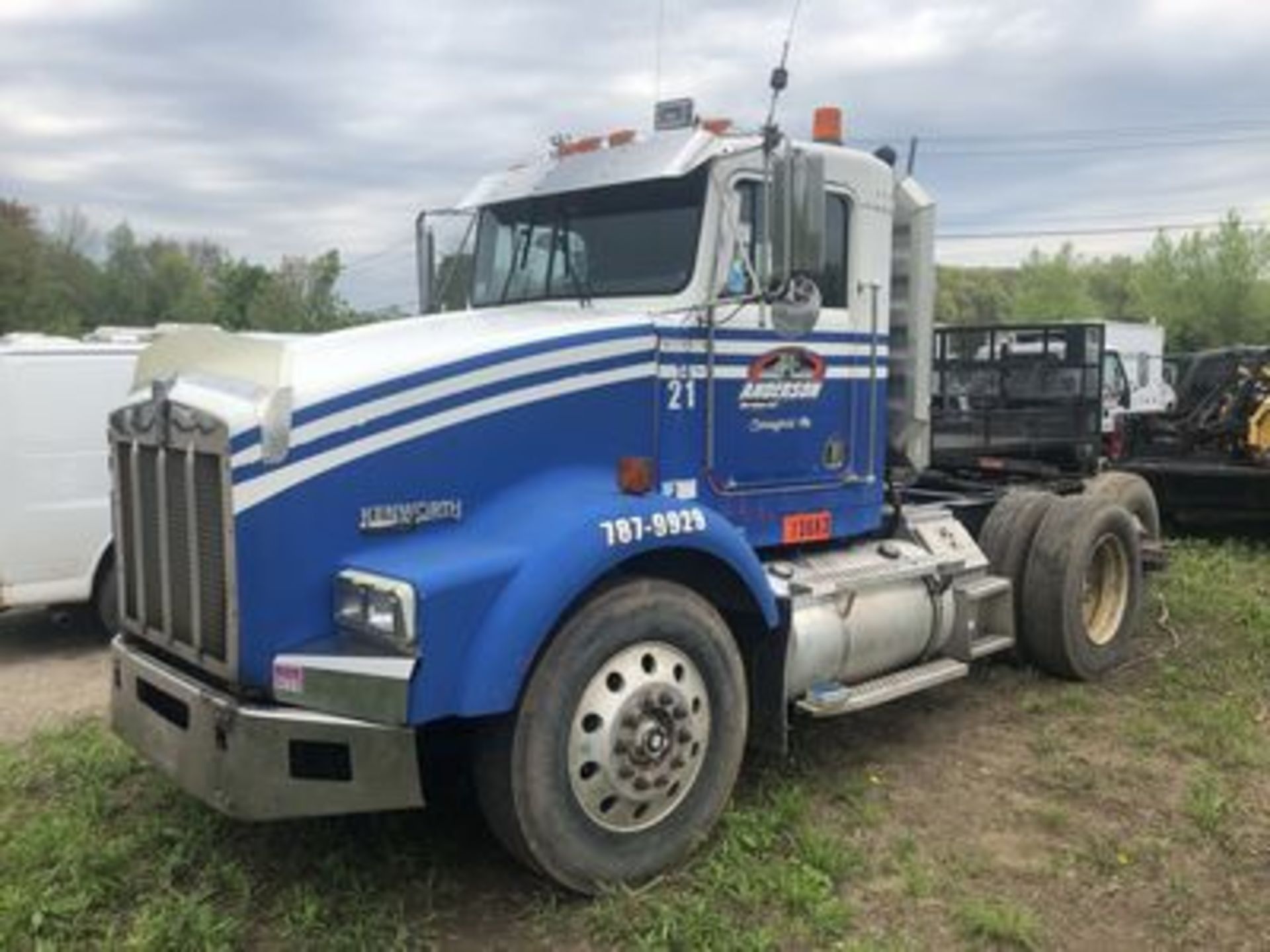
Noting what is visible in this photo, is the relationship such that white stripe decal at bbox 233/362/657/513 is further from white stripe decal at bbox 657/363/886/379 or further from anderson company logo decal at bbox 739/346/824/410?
anderson company logo decal at bbox 739/346/824/410

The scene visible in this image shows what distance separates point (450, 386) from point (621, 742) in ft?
4.58

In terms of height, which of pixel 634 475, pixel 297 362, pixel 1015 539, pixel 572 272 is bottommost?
pixel 1015 539

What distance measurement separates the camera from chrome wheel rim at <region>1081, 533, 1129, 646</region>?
820cm

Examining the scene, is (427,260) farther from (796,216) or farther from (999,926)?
(999,926)

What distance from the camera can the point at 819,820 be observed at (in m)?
5.52

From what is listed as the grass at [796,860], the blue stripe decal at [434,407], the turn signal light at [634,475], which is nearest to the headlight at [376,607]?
the blue stripe decal at [434,407]

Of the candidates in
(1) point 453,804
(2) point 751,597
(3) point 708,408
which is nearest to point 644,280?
(3) point 708,408

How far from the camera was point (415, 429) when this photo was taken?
15.2 ft

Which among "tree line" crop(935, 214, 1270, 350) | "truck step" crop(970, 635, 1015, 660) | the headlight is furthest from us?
"tree line" crop(935, 214, 1270, 350)

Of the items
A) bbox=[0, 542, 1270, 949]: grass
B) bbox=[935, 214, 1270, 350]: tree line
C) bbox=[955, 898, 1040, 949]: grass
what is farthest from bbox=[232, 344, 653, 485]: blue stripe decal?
bbox=[935, 214, 1270, 350]: tree line

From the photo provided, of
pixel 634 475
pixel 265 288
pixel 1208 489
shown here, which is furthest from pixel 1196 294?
pixel 634 475

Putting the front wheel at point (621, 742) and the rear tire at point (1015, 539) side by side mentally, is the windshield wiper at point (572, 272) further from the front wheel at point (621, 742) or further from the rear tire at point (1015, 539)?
the rear tire at point (1015, 539)

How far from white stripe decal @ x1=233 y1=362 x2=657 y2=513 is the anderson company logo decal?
601 mm

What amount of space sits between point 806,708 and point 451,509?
75.4 inches
